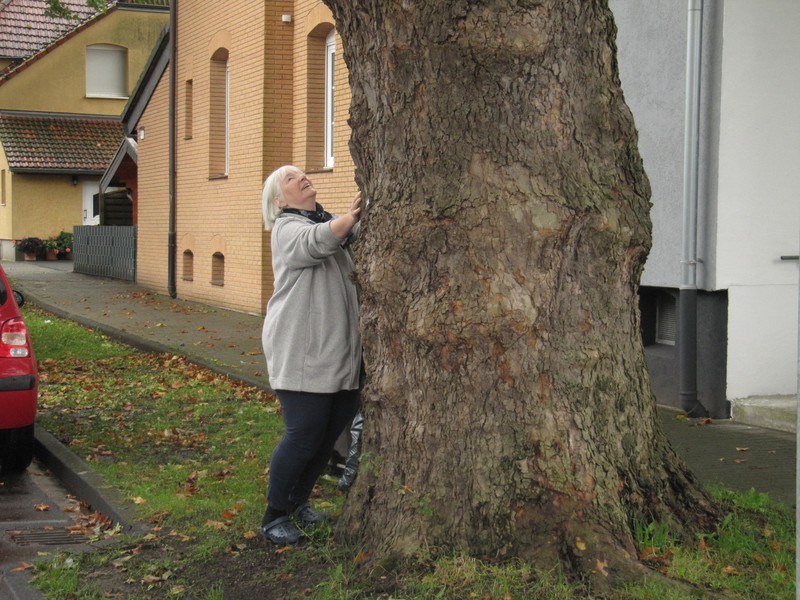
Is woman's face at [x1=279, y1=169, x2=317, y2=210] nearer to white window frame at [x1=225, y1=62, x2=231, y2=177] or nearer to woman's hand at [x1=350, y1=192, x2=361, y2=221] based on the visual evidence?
woman's hand at [x1=350, y1=192, x2=361, y2=221]

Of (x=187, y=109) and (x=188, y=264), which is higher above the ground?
(x=187, y=109)

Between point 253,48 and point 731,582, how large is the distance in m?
15.0

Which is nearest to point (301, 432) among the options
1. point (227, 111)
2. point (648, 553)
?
point (648, 553)

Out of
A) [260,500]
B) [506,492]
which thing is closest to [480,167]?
[506,492]

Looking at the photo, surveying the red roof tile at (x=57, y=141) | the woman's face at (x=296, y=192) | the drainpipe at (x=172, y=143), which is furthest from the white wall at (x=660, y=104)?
the red roof tile at (x=57, y=141)

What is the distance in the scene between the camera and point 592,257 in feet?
15.9

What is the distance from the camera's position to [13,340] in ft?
26.2

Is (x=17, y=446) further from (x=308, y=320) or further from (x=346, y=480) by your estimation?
(x=308, y=320)

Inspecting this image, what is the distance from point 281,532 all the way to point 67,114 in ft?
118

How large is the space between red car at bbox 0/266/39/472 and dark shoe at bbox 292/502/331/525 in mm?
3070

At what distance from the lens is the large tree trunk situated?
15.4 ft

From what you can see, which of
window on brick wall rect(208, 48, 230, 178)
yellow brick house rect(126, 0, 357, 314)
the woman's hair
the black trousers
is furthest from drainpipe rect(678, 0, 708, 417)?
window on brick wall rect(208, 48, 230, 178)

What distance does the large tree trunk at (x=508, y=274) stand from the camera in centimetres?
469

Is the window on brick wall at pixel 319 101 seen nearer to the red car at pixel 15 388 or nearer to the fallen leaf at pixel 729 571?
the red car at pixel 15 388
